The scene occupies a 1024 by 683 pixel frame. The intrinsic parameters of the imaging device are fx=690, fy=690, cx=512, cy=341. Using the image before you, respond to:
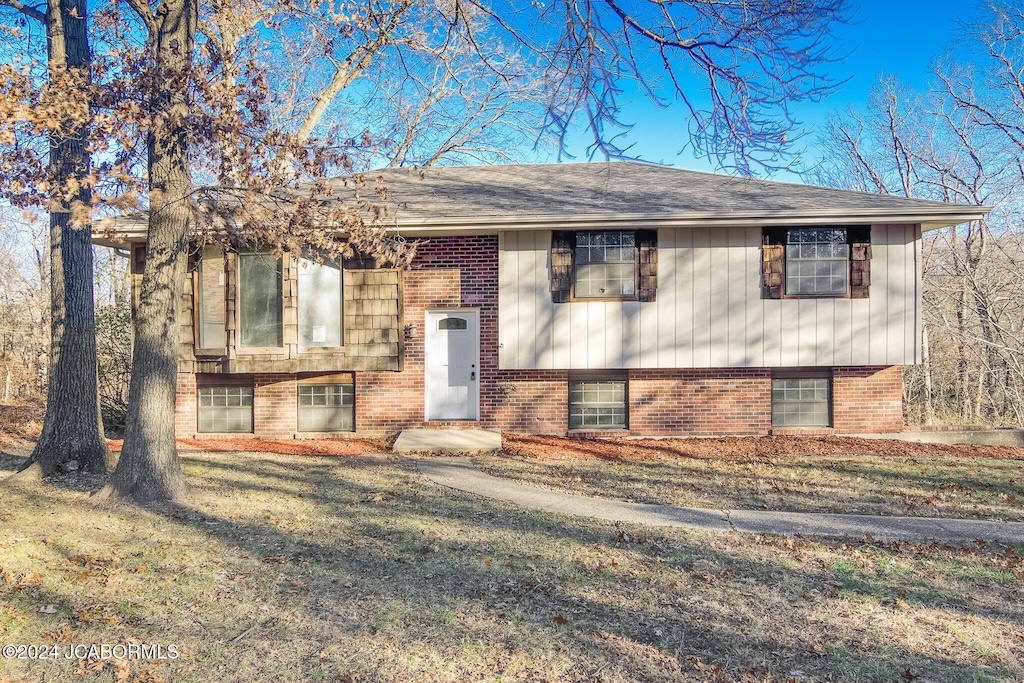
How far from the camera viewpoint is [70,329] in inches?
324

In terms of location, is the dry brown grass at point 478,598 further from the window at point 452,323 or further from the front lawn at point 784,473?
the window at point 452,323

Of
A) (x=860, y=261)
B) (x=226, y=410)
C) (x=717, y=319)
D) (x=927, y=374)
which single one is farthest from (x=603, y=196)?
(x=927, y=374)

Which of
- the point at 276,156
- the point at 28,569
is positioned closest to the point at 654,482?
the point at 276,156

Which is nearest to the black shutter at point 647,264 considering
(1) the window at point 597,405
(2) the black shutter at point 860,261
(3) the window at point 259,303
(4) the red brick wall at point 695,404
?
(4) the red brick wall at point 695,404

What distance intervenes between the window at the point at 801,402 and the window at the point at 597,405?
267 centimetres

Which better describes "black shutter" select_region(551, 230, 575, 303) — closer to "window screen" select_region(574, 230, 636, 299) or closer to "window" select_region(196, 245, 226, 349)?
"window screen" select_region(574, 230, 636, 299)

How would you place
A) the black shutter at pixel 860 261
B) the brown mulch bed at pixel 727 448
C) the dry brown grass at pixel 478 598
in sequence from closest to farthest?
the dry brown grass at pixel 478 598 < the brown mulch bed at pixel 727 448 < the black shutter at pixel 860 261

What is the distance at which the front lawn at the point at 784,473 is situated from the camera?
25.2ft

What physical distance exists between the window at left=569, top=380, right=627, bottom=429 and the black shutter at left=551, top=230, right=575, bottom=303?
1632 millimetres

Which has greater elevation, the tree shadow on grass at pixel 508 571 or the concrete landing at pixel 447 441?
the concrete landing at pixel 447 441

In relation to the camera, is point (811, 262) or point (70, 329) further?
point (811, 262)

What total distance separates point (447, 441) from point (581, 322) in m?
2.96

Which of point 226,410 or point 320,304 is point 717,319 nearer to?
point 320,304

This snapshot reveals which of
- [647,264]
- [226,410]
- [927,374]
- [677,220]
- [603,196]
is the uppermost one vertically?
[603,196]
